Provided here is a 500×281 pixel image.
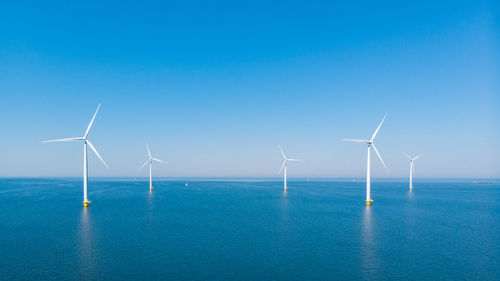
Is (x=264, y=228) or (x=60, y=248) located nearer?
(x=60, y=248)

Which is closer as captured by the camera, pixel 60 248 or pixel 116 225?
pixel 60 248

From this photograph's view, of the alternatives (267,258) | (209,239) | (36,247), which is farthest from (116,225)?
(267,258)

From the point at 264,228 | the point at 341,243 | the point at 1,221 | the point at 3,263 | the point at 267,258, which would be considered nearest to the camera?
the point at 3,263

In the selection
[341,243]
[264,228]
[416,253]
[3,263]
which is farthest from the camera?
[264,228]

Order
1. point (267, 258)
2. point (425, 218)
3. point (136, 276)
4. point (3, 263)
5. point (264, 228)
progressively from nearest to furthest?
1. point (136, 276)
2. point (3, 263)
3. point (267, 258)
4. point (264, 228)
5. point (425, 218)

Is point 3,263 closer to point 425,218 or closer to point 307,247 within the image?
point 307,247

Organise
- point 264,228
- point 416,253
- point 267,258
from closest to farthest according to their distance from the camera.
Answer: point 267,258, point 416,253, point 264,228

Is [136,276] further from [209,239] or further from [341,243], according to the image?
[341,243]

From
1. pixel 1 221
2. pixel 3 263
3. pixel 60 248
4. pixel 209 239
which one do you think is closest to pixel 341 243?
pixel 209 239

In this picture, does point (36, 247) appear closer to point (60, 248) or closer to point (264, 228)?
point (60, 248)
